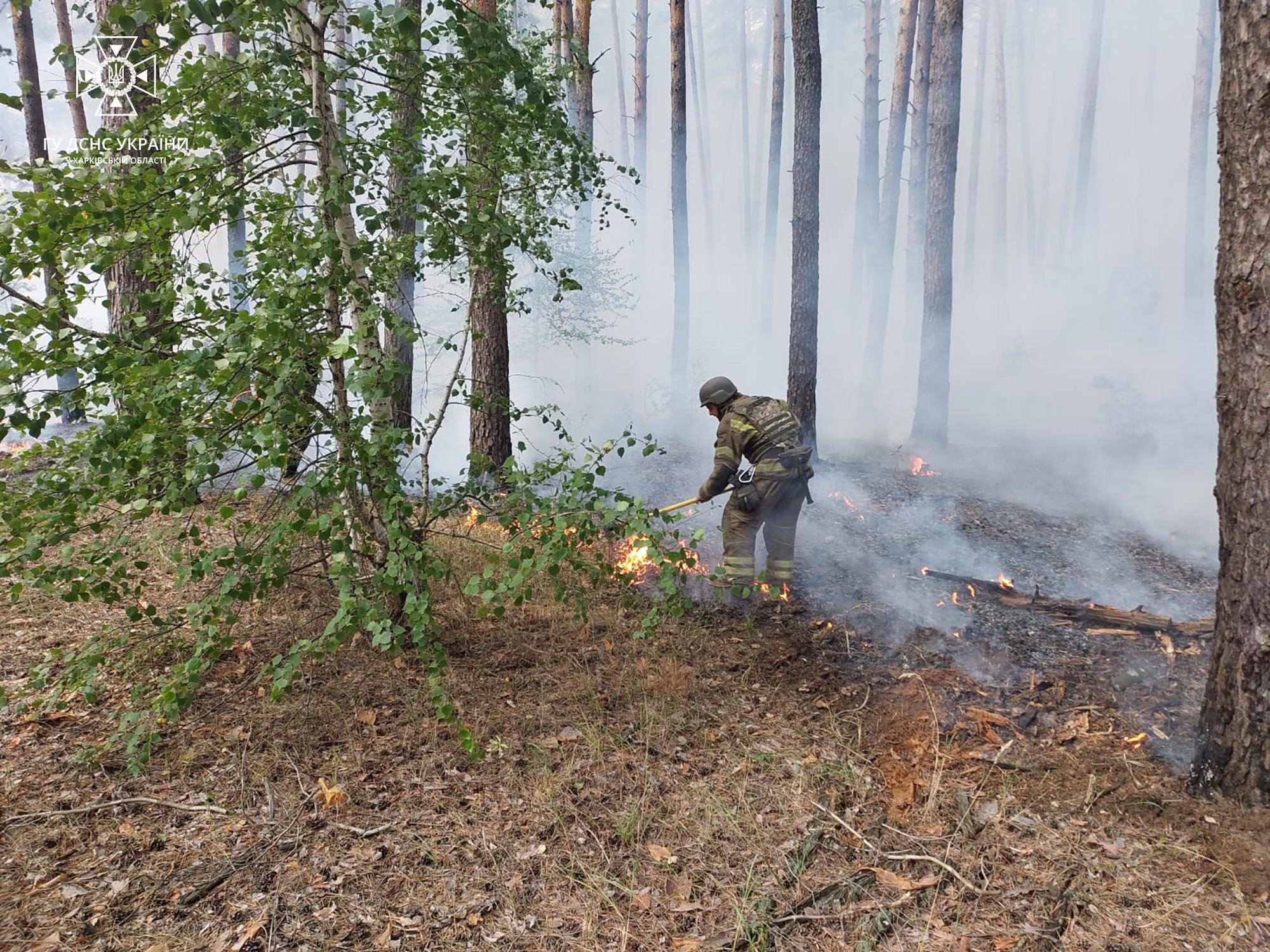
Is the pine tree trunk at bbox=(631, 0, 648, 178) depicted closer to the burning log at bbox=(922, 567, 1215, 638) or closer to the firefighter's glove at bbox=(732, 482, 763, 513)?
the firefighter's glove at bbox=(732, 482, 763, 513)

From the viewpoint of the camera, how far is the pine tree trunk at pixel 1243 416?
2965 mm

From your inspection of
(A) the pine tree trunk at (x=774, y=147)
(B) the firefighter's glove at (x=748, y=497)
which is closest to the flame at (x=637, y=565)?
(B) the firefighter's glove at (x=748, y=497)

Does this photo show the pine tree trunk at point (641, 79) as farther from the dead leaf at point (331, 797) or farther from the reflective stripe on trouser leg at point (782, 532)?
the dead leaf at point (331, 797)

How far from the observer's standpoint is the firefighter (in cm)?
595

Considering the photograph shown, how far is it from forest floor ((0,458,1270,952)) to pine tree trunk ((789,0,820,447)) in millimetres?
4761

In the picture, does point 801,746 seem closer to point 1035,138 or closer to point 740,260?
point 740,260

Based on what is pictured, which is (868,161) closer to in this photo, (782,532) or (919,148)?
(919,148)

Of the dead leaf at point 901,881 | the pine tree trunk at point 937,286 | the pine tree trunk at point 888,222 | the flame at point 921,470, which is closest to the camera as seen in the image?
the dead leaf at point 901,881

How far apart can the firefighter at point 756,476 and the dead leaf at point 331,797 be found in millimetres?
3443

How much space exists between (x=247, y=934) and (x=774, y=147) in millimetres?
25933

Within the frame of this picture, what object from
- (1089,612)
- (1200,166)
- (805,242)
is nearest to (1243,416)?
(1089,612)

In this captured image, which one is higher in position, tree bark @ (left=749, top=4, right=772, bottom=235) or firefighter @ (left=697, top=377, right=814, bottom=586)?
tree bark @ (left=749, top=4, right=772, bottom=235)

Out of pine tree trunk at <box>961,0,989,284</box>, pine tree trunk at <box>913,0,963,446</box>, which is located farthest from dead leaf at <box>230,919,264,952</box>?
pine tree trunk at <box>961,0,989,284</box>

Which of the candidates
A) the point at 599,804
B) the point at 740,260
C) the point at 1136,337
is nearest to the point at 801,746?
A: the point at 599,804
